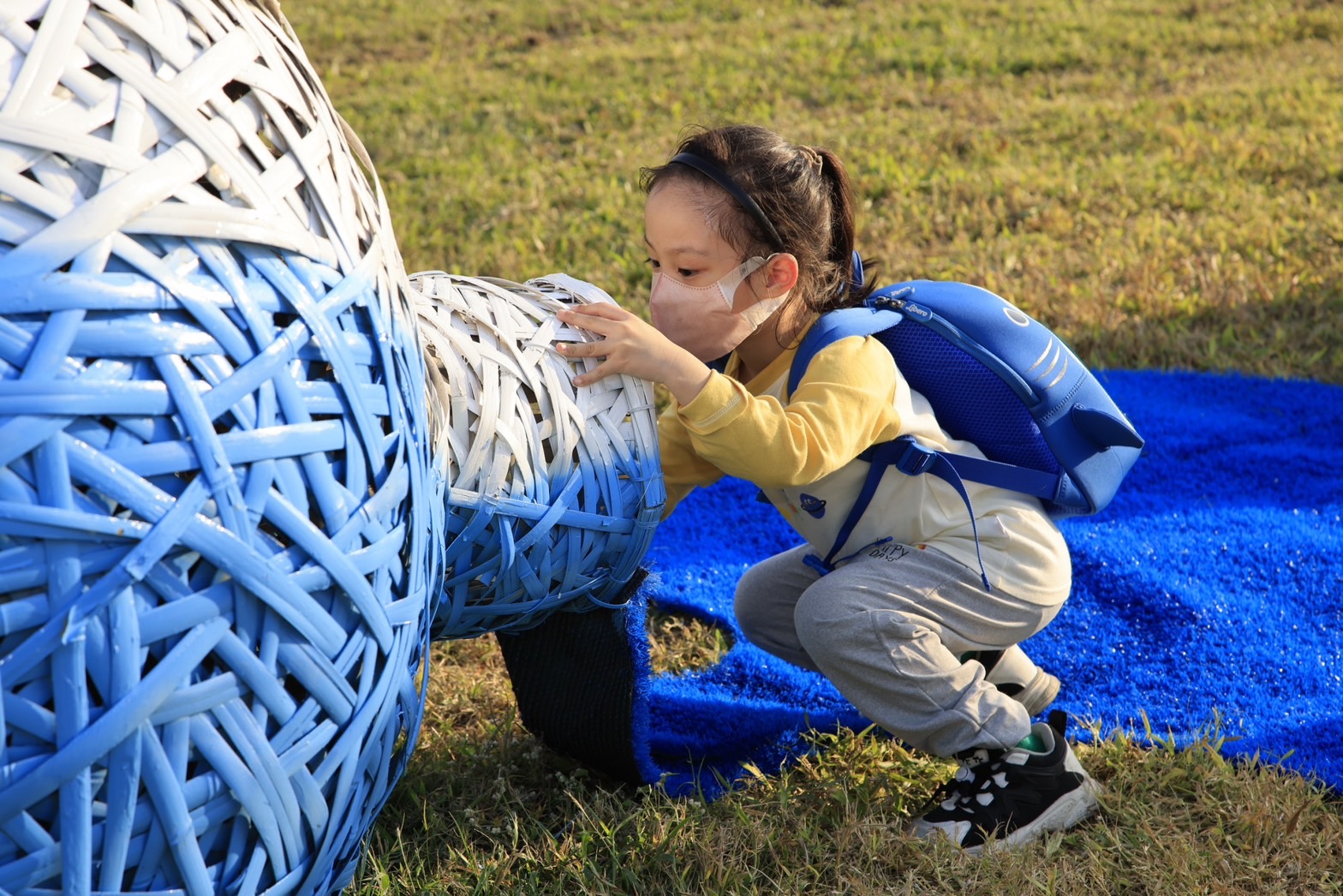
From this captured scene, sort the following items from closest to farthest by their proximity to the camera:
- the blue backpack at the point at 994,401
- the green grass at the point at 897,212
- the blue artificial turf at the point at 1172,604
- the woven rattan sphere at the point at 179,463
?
the woven rattan sphere at the point at 179,463 < the green grass at the point at 897,212 < the blue backpack at the point at 994,401 < the blue artificial turf at the point at 1172,604

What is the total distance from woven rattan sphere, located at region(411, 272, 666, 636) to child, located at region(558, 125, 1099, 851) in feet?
0.22

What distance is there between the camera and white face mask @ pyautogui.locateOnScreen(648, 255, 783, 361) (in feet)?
6.73

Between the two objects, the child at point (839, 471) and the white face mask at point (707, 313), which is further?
the white face mask at point (707, 313)

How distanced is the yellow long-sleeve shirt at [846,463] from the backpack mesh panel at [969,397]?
0.03 m

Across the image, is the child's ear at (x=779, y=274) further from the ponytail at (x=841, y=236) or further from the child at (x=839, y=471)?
the ponytail at (x=841, y=236)

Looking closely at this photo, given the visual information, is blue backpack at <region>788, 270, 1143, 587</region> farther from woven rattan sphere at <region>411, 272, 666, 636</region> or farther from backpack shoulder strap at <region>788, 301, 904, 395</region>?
woven rattan sphere at <region>411, 272, 666, 636</region>

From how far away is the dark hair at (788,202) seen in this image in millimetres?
2049

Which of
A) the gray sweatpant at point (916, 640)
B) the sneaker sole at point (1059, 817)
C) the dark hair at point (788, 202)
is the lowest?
the sneaker sole at point (1059, 817)

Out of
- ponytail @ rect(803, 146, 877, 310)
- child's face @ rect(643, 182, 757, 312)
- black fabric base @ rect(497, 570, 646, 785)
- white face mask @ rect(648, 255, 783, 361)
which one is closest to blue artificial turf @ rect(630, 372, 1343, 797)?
black fabric base @ rect(497, 570, 646, 785)

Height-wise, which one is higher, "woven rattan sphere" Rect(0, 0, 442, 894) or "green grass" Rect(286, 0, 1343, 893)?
"woven rattan sphere" Rect(0, 0, 442, 894)

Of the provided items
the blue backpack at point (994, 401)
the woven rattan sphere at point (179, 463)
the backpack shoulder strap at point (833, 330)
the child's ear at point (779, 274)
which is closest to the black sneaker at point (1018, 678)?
the blue backpack at point (994, 401)

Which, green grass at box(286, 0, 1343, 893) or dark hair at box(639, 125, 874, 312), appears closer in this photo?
green grass at box(286, 0, 1343, 893)

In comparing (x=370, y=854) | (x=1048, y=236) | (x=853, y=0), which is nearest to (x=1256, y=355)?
(x=1048, y=236)

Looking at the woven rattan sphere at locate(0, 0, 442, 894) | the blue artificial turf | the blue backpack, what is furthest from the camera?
the blue artificial turf
